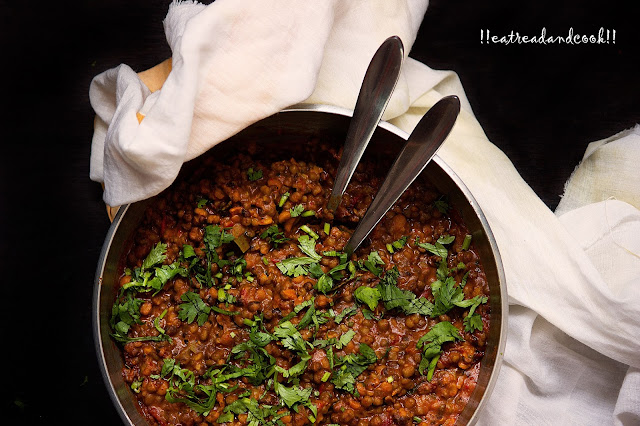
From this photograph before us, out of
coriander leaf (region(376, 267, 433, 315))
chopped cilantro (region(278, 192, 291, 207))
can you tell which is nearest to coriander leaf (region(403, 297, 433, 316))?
coriander leaf (region(376, 267, 433, 315))

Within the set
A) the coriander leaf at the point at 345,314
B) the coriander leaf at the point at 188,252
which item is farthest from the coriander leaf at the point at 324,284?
the coriander leaf at the point at 188,252

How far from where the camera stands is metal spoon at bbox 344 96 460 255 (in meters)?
2.14

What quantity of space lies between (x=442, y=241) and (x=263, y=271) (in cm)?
78

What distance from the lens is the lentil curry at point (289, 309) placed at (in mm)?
2393

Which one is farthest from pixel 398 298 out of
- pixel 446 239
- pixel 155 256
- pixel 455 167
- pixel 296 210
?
pixel 155 256

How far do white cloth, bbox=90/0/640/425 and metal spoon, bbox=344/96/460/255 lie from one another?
1.28ft

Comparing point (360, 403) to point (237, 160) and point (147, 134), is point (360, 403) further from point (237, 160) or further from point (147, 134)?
point (147, 134)

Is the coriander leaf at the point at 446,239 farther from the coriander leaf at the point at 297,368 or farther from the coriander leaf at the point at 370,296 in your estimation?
the coriander leaf at the point at 297,368

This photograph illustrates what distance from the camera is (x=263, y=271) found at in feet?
8.08

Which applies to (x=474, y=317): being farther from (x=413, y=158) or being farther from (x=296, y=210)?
(x=296, y=210)

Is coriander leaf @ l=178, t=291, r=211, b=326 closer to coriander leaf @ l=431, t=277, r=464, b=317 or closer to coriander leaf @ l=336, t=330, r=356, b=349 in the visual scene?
coriander leaf @ l=336, t=330, r=356, b=349

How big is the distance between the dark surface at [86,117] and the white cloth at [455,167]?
0.97 feet

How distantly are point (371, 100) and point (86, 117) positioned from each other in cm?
159

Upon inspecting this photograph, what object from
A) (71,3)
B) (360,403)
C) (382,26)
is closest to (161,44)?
(71,3)
